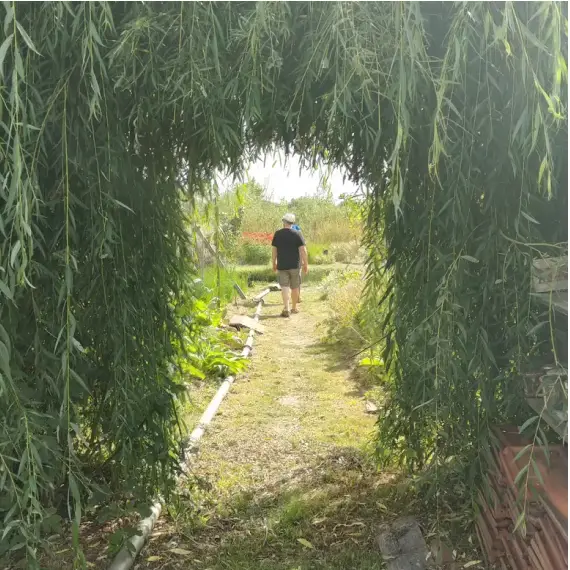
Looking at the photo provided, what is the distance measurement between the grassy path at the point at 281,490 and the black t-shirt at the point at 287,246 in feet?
10.9

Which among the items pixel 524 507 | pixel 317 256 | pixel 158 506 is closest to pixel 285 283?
pixel 158 506

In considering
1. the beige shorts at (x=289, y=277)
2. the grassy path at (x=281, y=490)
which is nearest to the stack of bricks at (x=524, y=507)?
the grassy path at (x=281, y=490)

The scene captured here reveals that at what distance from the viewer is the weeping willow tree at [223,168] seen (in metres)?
1.76

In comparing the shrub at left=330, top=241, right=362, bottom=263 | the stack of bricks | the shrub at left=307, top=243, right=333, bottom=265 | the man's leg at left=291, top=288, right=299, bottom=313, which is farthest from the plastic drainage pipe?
the shrub at left=307, top=243, right=333, bottom=265

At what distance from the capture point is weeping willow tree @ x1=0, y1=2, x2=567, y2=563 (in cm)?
176

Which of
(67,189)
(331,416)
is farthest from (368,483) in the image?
(67,189)

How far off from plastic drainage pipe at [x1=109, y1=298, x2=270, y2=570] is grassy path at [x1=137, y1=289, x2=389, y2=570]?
0.06 metres

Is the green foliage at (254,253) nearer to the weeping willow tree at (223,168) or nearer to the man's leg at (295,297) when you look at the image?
the man's leg at (295,297)

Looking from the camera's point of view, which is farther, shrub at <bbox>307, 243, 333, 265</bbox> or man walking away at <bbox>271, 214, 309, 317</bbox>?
shrub at <bbox>307, 243, 333, 265</bbox>

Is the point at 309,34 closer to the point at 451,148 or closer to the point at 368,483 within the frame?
the point at 451,148

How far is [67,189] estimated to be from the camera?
6.30 ft

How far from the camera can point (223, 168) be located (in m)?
2.74

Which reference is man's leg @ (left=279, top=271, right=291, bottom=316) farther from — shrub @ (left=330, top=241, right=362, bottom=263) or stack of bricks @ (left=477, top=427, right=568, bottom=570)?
stack of bricks @ (left=477, top=427, right=568, bottom=570)

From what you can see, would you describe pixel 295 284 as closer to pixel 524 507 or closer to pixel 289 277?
pixel 289 277
